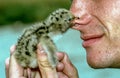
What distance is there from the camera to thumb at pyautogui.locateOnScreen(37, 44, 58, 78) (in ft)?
12.1

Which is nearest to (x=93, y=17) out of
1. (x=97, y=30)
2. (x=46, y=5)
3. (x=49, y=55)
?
(x=97, y=30)

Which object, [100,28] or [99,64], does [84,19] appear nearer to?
[100,28]

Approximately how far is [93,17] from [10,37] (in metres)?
7.03

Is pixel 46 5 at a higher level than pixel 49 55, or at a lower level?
higher

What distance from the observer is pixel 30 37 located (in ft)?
12.0

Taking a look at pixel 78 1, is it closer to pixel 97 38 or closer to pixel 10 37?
pixel 97 38

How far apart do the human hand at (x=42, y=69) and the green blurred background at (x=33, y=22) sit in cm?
354

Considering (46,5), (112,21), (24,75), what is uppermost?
(46,5)

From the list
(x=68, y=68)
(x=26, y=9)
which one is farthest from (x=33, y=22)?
(x=68, y=68)

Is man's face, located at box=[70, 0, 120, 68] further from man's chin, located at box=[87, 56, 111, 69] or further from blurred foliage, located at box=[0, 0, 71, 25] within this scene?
blurred foliage, located at box=[0, 0, 71, 25]

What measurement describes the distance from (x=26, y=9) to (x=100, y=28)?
10.1 meters

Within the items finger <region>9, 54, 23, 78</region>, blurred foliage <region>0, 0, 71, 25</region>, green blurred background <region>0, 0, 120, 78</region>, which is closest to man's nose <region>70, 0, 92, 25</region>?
finger <region>9, 54, 23, 78</region>

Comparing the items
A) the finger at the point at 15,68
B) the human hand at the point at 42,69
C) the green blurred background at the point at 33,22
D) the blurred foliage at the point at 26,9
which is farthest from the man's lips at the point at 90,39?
the blurred foliage at the point at 26,9

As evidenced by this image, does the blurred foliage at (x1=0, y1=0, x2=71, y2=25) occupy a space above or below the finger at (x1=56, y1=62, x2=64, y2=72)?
above
